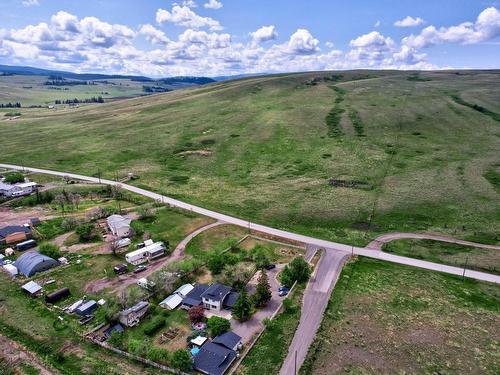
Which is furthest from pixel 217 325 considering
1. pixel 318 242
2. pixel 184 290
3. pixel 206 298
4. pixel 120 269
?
pixel 318 242

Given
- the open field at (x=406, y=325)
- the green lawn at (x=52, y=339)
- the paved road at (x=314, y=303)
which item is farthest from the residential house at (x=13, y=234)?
the open field at (x=406, y=325)

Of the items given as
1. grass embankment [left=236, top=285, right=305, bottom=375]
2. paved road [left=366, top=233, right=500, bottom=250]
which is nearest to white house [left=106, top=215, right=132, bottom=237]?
grass embankment [left=236, top=285, right=305, bottom=375]

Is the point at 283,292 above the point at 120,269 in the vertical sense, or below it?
below

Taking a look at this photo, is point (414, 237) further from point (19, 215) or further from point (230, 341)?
point (19, 215)

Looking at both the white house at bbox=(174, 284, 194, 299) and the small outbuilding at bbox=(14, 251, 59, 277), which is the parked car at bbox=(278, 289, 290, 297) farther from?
the small outbuilding at bbox=(14, 251, 59, 277)

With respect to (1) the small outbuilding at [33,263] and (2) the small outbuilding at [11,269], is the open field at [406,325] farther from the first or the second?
(2) the small outbuilding at [11,269]

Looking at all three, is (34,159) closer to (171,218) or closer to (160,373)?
(171,218)
